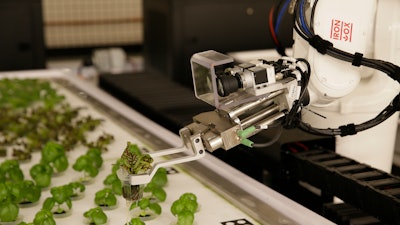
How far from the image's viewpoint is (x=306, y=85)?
63.6 inches

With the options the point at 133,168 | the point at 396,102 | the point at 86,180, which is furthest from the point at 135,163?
the point at 396,102

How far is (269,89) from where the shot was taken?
150 cm

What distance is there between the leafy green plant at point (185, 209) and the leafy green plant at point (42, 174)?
41 centimetres

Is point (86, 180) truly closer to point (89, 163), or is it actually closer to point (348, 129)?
point (89, 163)

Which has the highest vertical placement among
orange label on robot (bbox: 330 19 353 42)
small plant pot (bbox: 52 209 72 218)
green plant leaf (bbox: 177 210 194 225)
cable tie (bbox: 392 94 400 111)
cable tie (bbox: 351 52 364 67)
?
orange label on robot (bbox: 330 19 353 42)

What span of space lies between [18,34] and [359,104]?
2329mm

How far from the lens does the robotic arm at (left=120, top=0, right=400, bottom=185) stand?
1.48 m

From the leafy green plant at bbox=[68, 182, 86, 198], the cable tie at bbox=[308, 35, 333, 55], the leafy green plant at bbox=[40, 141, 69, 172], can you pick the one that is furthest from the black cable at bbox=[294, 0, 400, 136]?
the leafy green plant at bbox=[40, 141, 69, 172]

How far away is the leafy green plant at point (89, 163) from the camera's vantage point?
6.27 feet

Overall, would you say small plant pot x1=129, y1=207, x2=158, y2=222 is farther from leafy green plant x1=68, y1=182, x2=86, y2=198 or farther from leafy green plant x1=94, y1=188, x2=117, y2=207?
leafy green plant x1=68, y1=182, x2=86, y2=198

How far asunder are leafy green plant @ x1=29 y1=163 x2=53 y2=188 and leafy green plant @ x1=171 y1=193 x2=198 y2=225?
0.41m

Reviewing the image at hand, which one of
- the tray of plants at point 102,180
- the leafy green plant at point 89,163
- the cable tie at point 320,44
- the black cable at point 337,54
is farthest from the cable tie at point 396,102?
the leafy green plant at point 89,163

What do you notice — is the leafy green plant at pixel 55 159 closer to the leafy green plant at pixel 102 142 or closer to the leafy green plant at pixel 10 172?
the leafy green plant at pixel 10 172

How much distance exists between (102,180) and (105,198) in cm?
24
